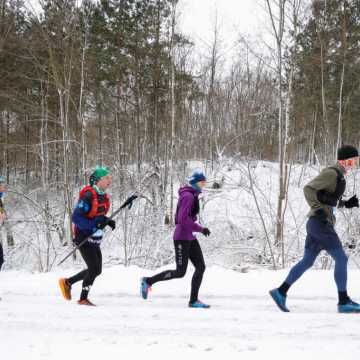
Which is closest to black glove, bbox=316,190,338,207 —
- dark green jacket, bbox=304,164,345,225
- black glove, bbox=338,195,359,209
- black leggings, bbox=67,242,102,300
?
dark green jacket, bbox=304,164,345,225

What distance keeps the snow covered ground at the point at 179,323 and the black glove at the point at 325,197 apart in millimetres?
1219

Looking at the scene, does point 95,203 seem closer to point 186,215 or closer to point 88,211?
point 88,211

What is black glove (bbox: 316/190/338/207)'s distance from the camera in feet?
13.5

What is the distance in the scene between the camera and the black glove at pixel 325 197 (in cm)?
411

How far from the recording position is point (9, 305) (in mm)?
4586

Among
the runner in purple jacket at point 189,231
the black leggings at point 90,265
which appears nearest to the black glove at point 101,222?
the black leggings at point 90,265

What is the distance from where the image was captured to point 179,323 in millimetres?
3752

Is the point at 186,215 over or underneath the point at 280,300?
over

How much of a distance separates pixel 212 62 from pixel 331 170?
17557mm

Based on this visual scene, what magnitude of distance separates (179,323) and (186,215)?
4.13ft

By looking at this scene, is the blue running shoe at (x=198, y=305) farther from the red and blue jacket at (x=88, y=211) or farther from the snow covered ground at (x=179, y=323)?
the red and blue jacket at (x=88, y=211)

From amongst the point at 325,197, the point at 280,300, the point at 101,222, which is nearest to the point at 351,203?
the point at 325,197

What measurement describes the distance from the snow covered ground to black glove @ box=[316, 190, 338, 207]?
1219 millimetres

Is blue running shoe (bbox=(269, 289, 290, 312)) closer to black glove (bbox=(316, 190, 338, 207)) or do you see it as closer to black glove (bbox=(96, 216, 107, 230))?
black glove (bbox=(316, 190, 338, 207))
